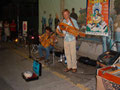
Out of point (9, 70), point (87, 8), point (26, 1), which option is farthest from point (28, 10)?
point (9, 70)

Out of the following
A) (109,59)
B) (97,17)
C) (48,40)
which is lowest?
(109,59)

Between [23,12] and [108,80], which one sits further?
[23,12]

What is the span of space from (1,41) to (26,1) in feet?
16.2

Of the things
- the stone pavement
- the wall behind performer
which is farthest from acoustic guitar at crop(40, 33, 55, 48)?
the wall behind performer

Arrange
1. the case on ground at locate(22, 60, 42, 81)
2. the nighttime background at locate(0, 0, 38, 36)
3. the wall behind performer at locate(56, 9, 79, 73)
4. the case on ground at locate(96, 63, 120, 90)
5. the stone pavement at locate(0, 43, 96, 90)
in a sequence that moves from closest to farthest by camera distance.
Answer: the case on ground at locate(96, 63, 120, 90), the stone pavement at locate(0, 43, 96, 90), the case on ground at locate(22, 60, 42, 81), the wall behind performer at locate(56, 9, 79, 73), the nighttime background at locate(0, 0, 38, 36)

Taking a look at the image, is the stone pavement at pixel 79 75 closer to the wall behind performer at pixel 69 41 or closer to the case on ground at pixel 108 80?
the wall behind performer at pixel 69 41

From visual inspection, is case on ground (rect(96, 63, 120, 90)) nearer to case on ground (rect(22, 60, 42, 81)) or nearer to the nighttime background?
case on ground (rect(22, 60, 42, 81))

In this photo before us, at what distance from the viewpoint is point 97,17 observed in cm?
572

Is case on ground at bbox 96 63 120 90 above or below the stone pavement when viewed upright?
above

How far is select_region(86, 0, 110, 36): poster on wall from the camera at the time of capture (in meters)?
5.42

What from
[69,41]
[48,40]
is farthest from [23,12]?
[69,41]

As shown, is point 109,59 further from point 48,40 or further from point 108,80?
point 48,40

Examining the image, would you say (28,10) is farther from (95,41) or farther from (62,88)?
(62,88)

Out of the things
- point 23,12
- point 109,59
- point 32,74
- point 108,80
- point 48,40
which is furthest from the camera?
point 23,12
